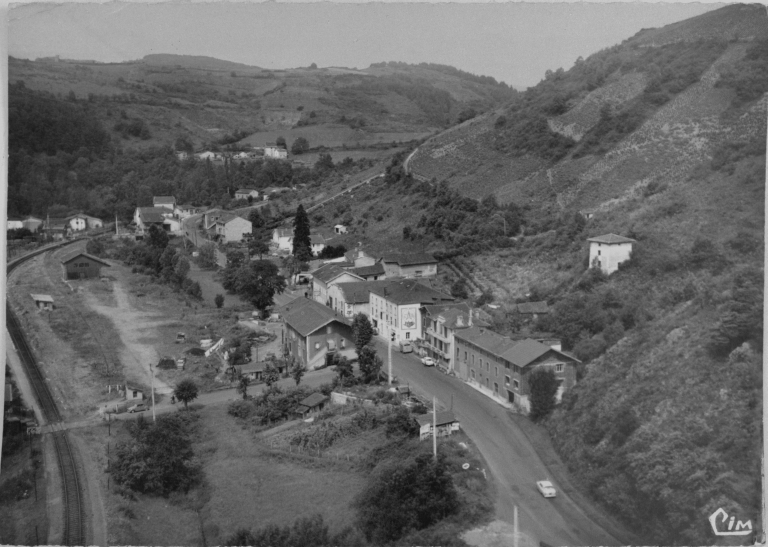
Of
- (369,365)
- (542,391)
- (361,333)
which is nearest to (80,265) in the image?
(361,333)

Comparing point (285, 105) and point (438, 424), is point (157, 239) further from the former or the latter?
point (285, 105)

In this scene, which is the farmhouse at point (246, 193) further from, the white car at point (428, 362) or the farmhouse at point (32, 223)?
the white car at point (428, 362)

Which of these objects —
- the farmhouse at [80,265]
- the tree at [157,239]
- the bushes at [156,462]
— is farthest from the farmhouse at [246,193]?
the bushes at [156,462]

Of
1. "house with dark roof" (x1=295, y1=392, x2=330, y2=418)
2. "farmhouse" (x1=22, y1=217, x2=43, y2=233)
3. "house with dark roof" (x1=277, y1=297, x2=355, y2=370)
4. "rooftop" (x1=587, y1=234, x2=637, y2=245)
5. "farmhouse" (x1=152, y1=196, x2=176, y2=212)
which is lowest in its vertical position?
"house with dark roof" (x1=295, y1=392, x2=330, y2=418)

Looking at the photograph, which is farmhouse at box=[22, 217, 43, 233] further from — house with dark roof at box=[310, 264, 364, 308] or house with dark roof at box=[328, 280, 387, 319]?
house with dark roof at box=[328, 280, 387, 319]

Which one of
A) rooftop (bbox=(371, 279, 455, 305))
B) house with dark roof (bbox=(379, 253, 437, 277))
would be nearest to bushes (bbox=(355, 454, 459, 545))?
rooftop (bbox=(371, 279, 455, 305))
